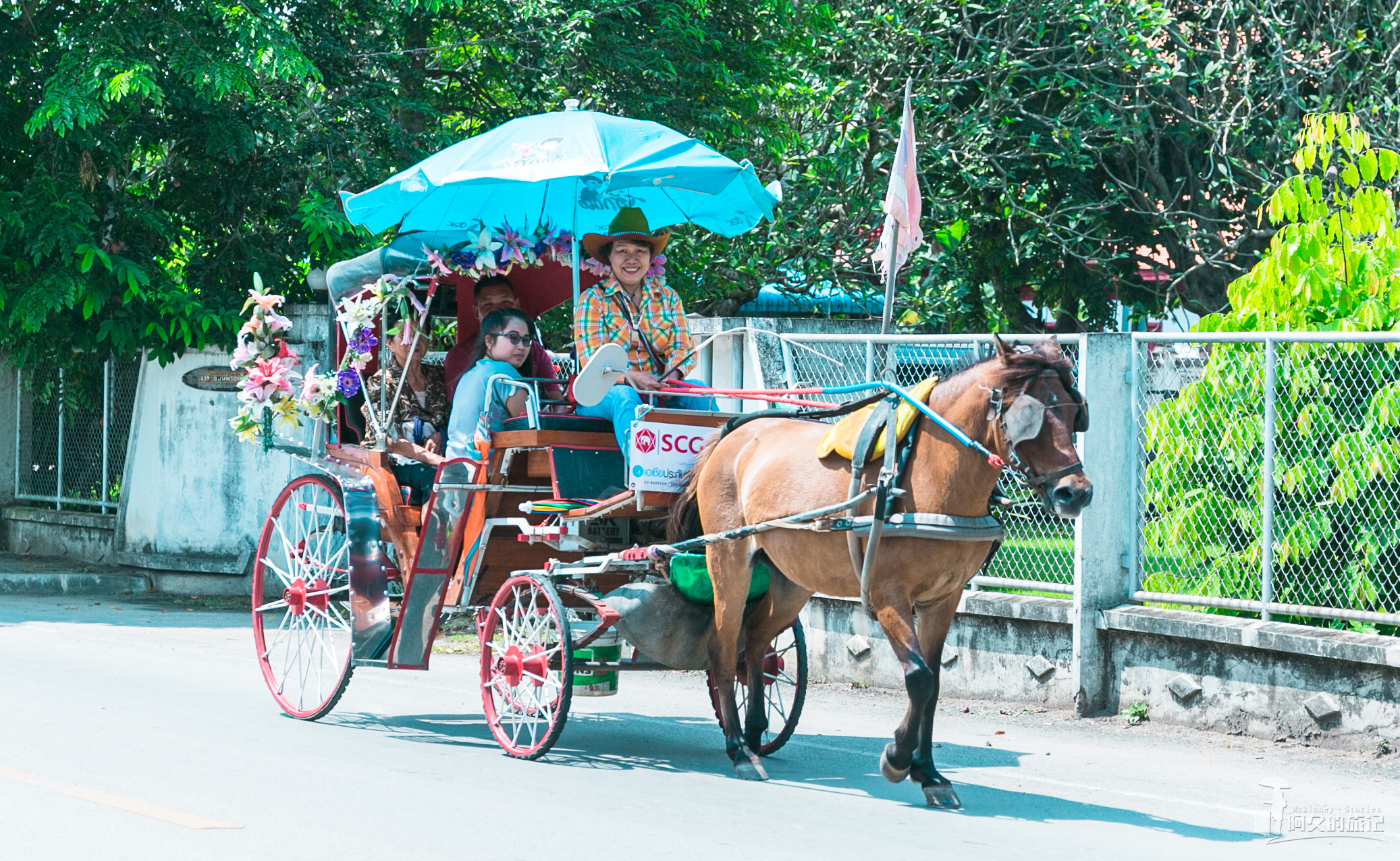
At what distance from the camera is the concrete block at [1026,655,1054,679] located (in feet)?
31.9

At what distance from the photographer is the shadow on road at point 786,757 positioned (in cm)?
694

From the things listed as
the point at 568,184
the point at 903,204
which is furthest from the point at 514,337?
the point at 903,204

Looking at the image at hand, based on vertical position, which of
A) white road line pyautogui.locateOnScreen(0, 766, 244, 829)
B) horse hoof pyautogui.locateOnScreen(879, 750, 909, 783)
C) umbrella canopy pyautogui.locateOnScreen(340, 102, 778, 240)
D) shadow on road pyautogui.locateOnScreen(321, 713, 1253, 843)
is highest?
umbrella canopy pyautogui.locateOnScreen(340, 102, 778, 240)

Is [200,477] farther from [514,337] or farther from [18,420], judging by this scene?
[514,337]

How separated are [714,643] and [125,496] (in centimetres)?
965

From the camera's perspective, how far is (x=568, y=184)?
9180 mm

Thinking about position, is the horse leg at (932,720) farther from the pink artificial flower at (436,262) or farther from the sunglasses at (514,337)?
the pink artificial flower at (436,262)

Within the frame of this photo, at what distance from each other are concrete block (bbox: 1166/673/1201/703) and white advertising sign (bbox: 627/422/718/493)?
328cm

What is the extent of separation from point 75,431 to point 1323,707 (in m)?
13.5

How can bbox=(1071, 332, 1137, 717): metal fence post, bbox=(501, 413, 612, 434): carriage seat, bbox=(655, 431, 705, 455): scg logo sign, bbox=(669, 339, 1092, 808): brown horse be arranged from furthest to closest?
1. bbox=(1071, 332, 1137, 717): metal fence post
2. bbox=(501, 413, 612, 434): carriage seat
3. bbox=(655, 431, 705, 455): scg logo sign
4. bbox=(669, 339, 1092, 808): brown horse

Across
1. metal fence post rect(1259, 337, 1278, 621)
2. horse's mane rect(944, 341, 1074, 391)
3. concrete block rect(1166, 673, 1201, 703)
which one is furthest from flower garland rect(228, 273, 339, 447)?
metal fence post rect(1259, 337, 1278, 621)

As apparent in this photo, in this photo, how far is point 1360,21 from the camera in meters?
16.1

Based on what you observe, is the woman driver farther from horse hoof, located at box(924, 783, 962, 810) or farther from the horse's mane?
horse hoof, located at box(924, 783, 962, 810)

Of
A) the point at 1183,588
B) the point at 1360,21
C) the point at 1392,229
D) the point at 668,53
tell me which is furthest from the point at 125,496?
the point at 1360,21
